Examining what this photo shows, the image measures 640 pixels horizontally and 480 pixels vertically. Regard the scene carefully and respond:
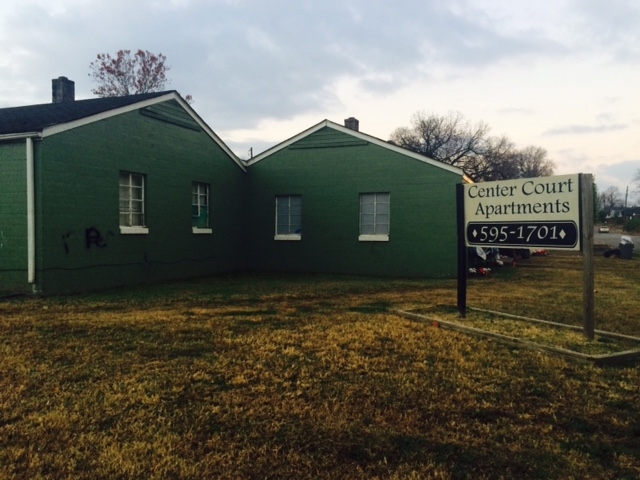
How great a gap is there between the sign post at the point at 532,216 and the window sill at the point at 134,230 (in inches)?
348

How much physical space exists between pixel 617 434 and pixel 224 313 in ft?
20.6

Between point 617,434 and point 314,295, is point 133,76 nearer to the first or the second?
point 314,295

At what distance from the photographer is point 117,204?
42.7ft

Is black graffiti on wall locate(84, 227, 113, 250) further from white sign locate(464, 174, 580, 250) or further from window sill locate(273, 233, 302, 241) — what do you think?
white sign locate(464, 174, 580, 250)

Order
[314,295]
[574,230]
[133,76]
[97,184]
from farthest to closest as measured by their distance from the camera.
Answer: [133,76], [97,184], [314,295], [574,230]

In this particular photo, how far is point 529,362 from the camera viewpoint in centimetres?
553

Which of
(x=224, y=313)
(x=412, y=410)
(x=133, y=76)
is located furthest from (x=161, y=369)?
(x=133, y=76)

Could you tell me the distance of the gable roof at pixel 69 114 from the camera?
1120 centimetres

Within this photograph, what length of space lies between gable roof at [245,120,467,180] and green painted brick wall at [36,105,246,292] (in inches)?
53.9

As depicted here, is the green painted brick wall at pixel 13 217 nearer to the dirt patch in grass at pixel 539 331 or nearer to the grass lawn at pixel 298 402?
the grass lawn at pixel 298 402

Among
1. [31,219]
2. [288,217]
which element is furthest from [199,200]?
[31,219]

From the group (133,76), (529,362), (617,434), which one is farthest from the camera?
(133,76)

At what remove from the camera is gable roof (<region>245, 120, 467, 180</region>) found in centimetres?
1642

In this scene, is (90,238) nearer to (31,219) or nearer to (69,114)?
(31,219)
